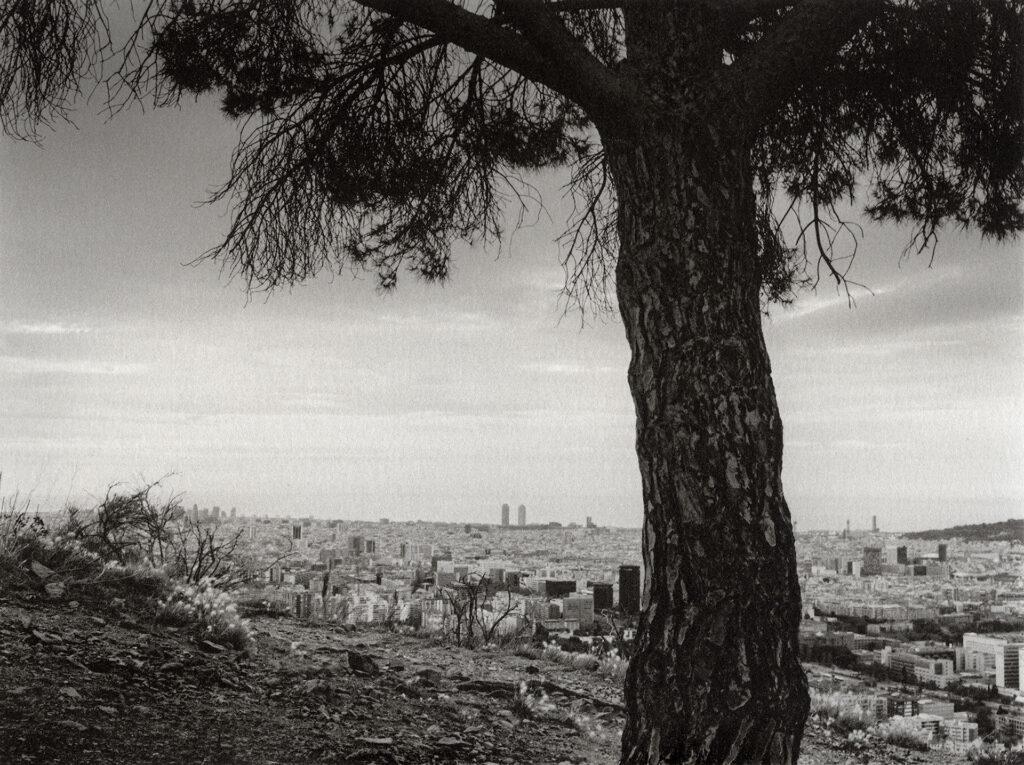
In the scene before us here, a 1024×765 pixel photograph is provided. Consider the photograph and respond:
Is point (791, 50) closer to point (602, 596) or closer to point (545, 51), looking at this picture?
point (545, 51)

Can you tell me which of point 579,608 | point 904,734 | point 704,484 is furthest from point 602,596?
point 704,484

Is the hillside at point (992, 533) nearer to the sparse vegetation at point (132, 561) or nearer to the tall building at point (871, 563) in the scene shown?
the tall building at point (871, 563)

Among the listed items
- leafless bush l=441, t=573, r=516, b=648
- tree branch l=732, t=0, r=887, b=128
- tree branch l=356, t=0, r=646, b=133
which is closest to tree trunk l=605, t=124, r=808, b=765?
tree branch l=356, t=0, r=646, b=133

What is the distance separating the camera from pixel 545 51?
110 inches

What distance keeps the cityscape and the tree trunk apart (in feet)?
5.64

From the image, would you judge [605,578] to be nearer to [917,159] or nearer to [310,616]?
[310,616]

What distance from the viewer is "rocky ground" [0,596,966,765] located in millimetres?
2920

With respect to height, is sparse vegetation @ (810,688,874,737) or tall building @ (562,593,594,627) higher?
tall building @ (562,593,594,627)

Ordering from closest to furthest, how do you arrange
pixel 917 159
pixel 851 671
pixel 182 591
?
pixel 917 159, pixel 182 591, pixel 851 671

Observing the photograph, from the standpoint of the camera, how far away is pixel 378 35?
399cm

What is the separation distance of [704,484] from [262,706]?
238cm

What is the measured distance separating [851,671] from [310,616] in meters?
4.72

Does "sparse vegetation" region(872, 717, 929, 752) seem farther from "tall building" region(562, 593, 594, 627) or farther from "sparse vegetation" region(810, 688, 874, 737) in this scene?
"tall building" region(562, 593, 594, 627)

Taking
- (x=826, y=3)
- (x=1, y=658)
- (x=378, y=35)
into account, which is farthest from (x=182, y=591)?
(x=826, y=3)
